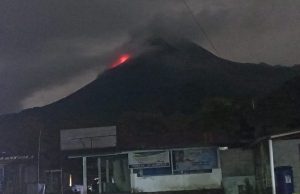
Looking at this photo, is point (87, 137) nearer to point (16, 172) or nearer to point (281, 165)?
point (16, 172)

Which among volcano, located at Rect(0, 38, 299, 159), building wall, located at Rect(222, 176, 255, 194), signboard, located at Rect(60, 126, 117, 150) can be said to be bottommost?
building wall, located at Rect(222, 176, 255, 194)

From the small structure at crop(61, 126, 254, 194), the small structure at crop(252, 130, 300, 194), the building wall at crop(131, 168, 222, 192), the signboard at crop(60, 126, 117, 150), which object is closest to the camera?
the small structure at crop(252, 130, 300, 194)

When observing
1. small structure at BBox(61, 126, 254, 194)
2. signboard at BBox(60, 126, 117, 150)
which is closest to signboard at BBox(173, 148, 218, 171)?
small structure at BBox(61, 126, 254, 194)

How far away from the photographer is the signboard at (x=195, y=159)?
29641 mm

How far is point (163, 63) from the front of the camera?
66.8 m

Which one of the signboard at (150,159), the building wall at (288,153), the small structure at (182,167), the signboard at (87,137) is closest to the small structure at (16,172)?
the signboard at (87,137)

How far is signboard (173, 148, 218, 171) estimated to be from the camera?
29.6m

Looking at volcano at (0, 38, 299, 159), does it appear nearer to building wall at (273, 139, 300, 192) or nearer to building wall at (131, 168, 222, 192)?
building wall at (131, 168, 222, 192)

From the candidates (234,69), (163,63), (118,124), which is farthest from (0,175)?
(163,63)

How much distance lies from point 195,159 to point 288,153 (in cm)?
559

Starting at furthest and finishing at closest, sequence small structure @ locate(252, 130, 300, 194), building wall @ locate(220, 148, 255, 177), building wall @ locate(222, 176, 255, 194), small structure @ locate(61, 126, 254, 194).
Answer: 1. small structure @ locate(61, 126, 254, 194)
2. building wall @ locate(220, 148, 255, 177)
3. building wall @ locate(222, 176, 255, 194)
4. small structure @ locate(252, 130, 300, 194)

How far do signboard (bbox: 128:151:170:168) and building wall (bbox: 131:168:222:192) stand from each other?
21.6 inches

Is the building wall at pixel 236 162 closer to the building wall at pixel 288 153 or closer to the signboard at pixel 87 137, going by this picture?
the building wall at pixel 288 153

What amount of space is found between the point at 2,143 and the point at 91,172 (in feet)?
37.1
